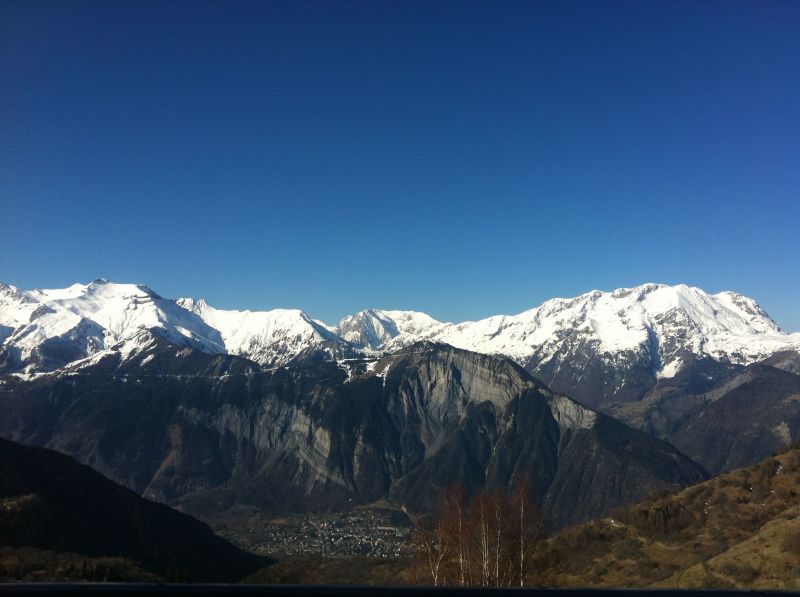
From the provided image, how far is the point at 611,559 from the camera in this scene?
8294cm

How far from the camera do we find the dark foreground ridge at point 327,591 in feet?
24.7

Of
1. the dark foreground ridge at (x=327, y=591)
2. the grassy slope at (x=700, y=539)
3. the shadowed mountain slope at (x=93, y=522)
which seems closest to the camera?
the dark foreground ridge at (x=327, y=591)

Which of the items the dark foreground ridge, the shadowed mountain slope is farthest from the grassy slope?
the shadowed mountain slope

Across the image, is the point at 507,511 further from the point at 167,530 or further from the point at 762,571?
the point at 167,530

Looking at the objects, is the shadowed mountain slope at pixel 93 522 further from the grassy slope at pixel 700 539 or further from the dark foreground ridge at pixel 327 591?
the dark foreground ridge at pixel 327 591

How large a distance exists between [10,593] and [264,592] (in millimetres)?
3178

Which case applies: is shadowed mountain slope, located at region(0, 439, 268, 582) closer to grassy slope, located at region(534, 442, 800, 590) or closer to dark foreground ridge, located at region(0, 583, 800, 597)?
grassy slope, located at region(534, 442, 800, 590)

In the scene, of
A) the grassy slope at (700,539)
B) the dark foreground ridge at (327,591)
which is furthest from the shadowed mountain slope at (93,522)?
the dark foreground ridge at (327,591)

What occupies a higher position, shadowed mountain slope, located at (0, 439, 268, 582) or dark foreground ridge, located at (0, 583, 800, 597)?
dark foreground ridge, located at (0, 583, 800, 597)

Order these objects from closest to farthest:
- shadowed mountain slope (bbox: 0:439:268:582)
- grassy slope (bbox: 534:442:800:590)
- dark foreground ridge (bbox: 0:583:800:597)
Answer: dark foreground ridge (bbox: 0:583:800:597)
grassy slope (bbox: 534:442:800:590)
shadowed mountain slope (bbox: 0:439:268:582)

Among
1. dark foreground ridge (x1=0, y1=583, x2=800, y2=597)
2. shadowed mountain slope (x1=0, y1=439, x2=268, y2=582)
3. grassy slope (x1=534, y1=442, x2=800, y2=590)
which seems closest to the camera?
dark foreground ridge (x1=0, y1=583, x2=800, y2=597)

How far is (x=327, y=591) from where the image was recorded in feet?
25.2

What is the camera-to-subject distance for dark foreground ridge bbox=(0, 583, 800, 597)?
7523mm

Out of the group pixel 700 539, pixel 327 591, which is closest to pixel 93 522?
pixel 700 539
